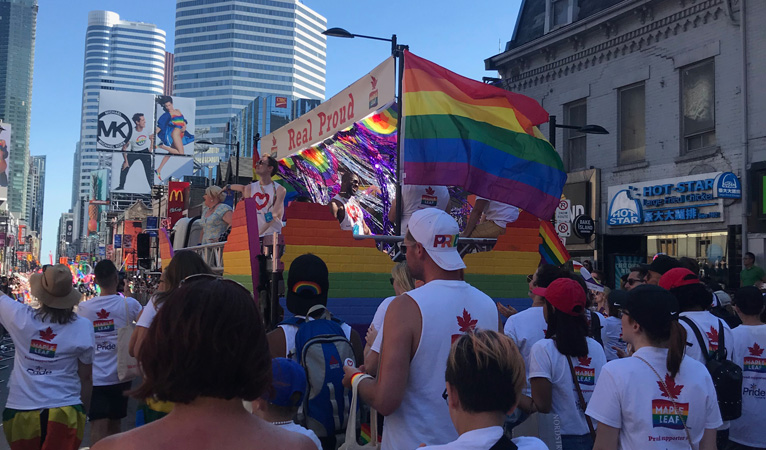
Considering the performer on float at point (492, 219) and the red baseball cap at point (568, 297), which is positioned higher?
the performer on float at point (492, 219)

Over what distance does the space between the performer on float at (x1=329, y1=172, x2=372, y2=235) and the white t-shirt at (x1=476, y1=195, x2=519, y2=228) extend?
1.48 metres

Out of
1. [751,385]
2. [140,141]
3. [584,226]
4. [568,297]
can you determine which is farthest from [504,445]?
[140,141]

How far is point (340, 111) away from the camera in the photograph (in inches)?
289

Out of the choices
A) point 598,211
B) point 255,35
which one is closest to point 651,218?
point 598,211

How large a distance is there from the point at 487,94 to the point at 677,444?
479 cm

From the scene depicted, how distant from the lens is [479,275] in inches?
283

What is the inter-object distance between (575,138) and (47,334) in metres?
18.9

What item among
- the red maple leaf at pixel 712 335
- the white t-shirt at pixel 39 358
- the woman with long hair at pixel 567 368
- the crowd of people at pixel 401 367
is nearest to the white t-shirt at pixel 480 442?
the crowd of people at pixel 401 367

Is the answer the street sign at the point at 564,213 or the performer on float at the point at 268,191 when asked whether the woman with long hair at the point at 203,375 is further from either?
the street sign at the point at 564,213

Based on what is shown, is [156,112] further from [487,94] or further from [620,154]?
[487,94]

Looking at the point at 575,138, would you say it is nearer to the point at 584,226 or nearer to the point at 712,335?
the point at 584,226

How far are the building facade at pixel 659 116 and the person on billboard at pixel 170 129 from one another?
155 feet

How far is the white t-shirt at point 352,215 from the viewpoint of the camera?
7.77m

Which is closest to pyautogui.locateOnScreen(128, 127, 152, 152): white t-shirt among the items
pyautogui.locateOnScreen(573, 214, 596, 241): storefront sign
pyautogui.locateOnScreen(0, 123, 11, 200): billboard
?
pyautogui.locateOnScreen(0, 123, 11, 200): billboard
